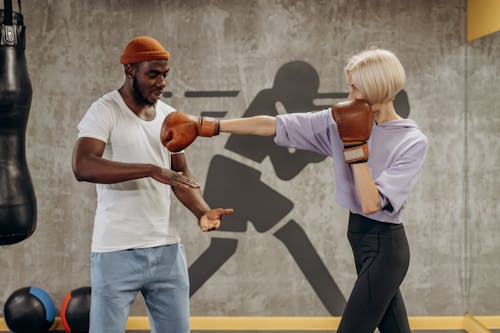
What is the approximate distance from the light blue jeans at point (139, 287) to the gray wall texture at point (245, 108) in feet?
7.18

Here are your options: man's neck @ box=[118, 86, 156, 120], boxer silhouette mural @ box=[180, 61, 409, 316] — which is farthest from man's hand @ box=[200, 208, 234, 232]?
boxer silhouette mural @ box=[180, 61, 409, 316]

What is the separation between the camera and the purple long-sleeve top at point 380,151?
2020mm

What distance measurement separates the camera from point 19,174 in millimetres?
2492

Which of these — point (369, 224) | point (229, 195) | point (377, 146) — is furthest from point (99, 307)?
point (229, 195)

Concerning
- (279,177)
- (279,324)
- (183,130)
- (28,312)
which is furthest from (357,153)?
(28,312)

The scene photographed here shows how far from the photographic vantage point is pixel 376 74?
2006 millimetres

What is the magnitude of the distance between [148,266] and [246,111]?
7.76 ft

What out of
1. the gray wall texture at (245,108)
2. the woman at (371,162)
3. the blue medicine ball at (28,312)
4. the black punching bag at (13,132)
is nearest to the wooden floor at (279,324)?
the gray wall texture at (245,108)

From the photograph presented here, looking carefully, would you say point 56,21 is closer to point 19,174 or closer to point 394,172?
point 19,174

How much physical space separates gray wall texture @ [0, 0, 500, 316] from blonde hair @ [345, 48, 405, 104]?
2.36 meters

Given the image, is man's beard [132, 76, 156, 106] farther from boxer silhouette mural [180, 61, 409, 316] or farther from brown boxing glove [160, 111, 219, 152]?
boxer silhouette mural [180, 61, 409, 316]

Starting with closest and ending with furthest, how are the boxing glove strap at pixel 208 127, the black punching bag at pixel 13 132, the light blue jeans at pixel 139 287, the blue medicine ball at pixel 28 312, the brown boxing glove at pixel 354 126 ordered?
the brown boxing glove at pixel 354 126 → the boxing glove strap at pixel 208 127 → the light blue jeans at pixel 139 287 → the black punching bag at pixel 13 132 → the blue medicine ball at pixel 28 312

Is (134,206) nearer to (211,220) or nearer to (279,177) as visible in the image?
(211,220)

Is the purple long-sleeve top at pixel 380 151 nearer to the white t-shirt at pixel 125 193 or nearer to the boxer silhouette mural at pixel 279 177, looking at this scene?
the white t-shirt at pixel 125 193
